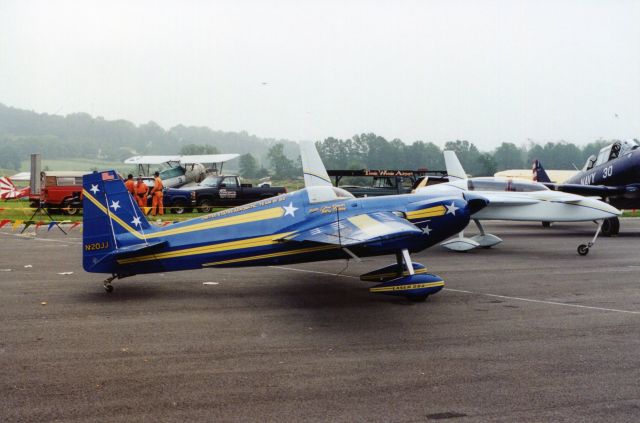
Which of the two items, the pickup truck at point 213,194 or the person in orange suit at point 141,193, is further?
the pickup truck at point 213,194

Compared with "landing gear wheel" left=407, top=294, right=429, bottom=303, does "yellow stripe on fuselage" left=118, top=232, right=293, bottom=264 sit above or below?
above

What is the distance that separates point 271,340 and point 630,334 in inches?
175

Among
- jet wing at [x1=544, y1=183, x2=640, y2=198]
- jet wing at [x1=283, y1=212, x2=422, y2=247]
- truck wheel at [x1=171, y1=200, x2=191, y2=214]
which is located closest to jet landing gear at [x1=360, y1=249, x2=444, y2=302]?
jet wing at [x1=283, y1=212, x2=422, y2=247]

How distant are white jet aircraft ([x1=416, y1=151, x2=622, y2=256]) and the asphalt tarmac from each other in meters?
3.86

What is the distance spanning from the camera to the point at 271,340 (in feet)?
23.6

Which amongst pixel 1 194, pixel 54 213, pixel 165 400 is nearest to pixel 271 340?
pixel 165 400

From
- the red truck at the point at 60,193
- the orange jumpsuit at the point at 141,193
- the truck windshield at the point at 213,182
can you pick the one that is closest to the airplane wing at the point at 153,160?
the truck windshield at the point at 213,182

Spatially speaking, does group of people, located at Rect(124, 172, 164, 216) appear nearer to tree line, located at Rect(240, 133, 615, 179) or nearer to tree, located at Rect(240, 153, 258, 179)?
tree line, located at Rect(240, 133, 615, 179)

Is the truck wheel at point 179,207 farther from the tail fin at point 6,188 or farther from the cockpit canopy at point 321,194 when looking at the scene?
the cockpit canopy at point 321,194

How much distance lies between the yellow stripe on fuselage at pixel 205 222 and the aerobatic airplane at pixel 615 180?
15042 mm

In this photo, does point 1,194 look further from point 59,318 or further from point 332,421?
point 332,421

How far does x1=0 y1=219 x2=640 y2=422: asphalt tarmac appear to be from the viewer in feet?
16.6

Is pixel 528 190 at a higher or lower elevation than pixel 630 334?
higher

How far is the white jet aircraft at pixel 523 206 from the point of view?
1599cm
